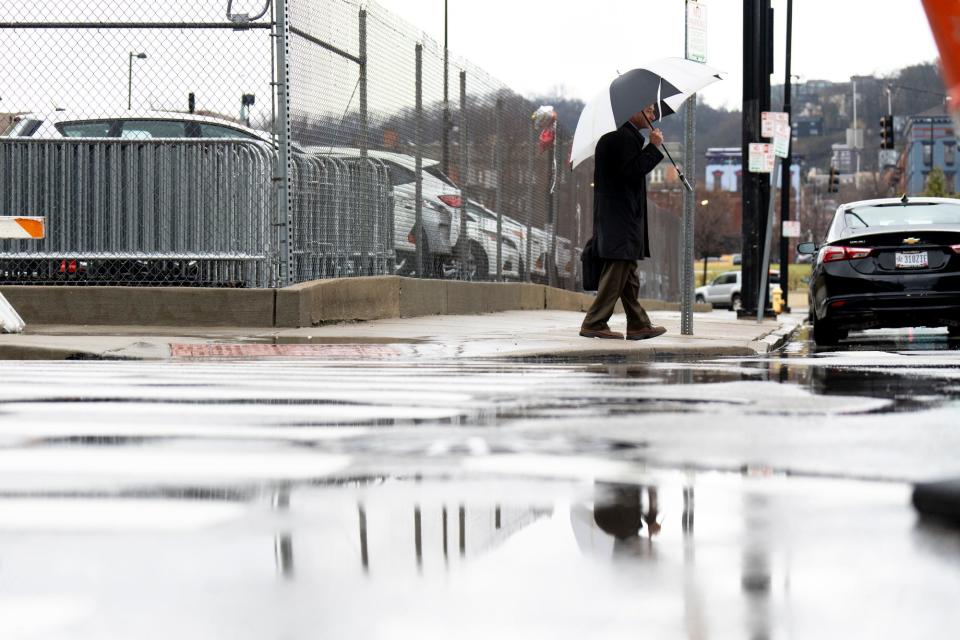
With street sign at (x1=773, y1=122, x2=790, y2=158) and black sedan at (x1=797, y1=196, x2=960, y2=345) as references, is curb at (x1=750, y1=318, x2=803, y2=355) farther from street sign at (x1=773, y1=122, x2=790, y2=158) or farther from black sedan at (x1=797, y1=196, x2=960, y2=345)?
street sign at (x1=773, y1=122, x2=790, y2=158)

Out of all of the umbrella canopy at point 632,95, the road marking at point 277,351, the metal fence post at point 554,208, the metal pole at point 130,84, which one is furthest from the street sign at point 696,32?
the metal fence post at point 554,208

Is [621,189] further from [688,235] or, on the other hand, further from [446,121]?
[446,121]

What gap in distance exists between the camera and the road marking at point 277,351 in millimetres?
11547

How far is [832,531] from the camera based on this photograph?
3.93 m

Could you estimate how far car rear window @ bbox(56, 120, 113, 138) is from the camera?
1490 centimetres

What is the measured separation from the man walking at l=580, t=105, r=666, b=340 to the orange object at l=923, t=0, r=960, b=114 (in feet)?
28.5

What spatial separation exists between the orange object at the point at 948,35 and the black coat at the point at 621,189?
344 inches

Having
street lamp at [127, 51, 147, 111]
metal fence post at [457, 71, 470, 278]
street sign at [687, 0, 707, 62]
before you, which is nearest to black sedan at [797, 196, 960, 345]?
street sign at [687, 0, 707, 62]

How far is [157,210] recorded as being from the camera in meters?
14.8

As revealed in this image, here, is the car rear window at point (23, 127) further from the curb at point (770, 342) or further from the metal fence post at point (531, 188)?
the metal fence post at point (531, 188)

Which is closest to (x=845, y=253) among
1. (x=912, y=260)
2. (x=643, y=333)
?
(x=912, y=260)

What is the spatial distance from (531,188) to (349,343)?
1042cm

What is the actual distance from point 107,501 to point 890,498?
2.27 metres

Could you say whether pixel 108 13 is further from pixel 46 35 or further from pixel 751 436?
pixel 751 436
